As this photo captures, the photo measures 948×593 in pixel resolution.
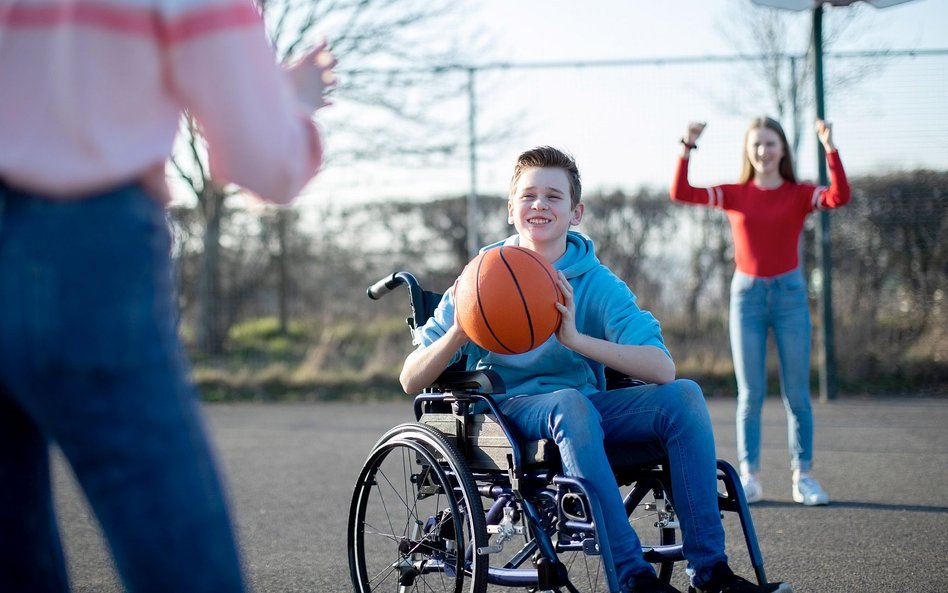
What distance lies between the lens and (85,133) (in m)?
1.62

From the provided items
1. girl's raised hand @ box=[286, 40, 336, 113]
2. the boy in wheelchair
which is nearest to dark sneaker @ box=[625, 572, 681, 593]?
the boy in wheelchair

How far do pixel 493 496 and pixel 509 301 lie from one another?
68cm

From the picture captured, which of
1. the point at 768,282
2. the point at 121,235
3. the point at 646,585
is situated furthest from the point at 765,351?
the point at 121,235

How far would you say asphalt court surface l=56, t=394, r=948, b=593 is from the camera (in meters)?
4.51

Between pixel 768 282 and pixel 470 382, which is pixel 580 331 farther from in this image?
pixel 768 282

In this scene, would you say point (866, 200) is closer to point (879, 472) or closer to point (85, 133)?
point (879, 472)

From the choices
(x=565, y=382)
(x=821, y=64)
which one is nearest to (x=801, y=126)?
(x=821, y=64)

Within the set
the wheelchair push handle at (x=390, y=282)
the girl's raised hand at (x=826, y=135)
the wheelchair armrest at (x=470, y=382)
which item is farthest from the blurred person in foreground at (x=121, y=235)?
the girl's raised hand at (x=826, y=135)

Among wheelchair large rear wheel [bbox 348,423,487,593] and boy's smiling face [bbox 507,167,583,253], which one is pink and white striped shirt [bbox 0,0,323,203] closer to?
wheelchair large rear wheel [bbox 348,423,487,593]

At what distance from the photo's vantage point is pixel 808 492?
19.6 feet

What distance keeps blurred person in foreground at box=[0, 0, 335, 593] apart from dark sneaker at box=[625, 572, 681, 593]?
5.42 feet

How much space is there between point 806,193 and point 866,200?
632cm

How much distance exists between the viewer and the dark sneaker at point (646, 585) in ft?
10.1

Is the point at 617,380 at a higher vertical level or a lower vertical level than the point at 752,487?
higher
